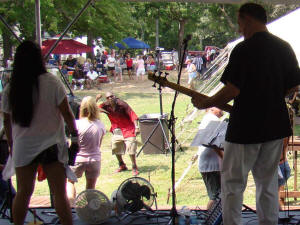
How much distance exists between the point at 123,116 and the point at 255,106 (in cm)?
482

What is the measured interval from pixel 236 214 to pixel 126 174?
4918 mm

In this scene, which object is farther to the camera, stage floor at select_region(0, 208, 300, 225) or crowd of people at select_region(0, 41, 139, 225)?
stage floor at select_region(0, 208, 300, 225)

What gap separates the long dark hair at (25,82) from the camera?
136 inches

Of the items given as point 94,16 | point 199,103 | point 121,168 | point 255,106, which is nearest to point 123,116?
point 121,168

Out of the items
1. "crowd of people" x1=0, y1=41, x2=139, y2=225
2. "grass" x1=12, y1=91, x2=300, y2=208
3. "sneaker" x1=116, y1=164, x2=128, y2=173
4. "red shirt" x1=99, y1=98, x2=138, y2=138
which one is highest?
"crowd of people" x1=0, y1=41, x2=139, y2=225

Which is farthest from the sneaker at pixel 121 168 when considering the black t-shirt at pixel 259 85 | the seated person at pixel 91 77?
the seated person at pixel 91 77

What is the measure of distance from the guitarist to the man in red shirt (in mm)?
4419

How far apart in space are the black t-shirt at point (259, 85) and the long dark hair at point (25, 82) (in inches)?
54.3

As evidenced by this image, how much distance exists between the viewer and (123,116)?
25.6 feet

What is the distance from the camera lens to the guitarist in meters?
3.06

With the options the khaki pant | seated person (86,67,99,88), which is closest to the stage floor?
the khaki pant

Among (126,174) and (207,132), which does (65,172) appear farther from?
(126,174)

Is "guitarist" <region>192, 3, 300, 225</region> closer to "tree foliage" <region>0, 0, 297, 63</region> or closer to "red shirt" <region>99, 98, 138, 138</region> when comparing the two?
"red shirt" <region>99, 98, 138, 138</region>

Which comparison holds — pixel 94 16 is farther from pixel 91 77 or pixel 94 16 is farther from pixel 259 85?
pixel 259 85
